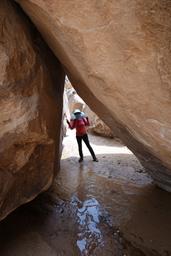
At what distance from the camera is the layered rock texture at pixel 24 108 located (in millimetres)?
2801

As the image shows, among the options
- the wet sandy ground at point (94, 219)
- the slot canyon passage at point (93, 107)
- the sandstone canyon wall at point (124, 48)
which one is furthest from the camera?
the wet sandy ground at point (94, 219)

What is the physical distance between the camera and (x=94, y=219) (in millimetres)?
4148

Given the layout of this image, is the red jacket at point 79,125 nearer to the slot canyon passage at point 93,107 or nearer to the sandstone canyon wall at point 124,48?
the slot canyon passage at point 93,107

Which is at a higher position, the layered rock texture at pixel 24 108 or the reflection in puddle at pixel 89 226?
the layered rock texture at pixel 24 108

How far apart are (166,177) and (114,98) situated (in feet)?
6.89

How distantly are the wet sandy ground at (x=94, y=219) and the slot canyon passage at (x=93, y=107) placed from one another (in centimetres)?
1

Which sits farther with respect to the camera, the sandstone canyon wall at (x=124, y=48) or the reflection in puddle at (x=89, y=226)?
the reflection in puddle at (x=89, y=226)

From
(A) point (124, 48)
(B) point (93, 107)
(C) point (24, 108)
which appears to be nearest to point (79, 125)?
(B) point (93, 107)

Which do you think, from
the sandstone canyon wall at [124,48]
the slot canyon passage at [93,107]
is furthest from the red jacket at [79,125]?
the sandstone canyon wall at [124,48]

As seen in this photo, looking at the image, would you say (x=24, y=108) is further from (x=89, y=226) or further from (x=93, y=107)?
(x=89, y=226)

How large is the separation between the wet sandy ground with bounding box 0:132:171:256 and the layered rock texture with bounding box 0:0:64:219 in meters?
0.55

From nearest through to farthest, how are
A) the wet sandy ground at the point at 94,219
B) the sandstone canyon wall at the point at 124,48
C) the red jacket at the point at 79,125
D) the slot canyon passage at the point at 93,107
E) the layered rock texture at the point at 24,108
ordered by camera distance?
the sandstone canyon wall at the point at 124,48 → the slot canyon passage at the point at 93,107 → the layered rock texture at the point at 24,108 → the wet sandy ground at the point at 94,219 → the red jacket at the point at 79,125

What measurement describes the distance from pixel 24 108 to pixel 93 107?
161 centimetres

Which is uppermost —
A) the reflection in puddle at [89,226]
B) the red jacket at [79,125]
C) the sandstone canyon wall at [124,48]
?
the sandstone canyon wall at [124,48]
